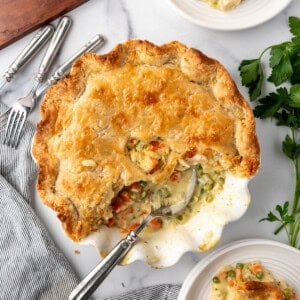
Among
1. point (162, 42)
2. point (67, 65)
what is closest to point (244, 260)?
point (162, 42)

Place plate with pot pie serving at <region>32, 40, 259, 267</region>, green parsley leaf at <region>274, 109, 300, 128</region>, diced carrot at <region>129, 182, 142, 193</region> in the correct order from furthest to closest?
green parsley leaf at <region>274, 109, 300, 128</region>
diced carrot at <region>129, 182, 142, 193</region>
plate with pot pie serving at <region>32, 40, 259, 267</region>

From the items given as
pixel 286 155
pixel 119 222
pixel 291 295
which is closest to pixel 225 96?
pixel 286 155

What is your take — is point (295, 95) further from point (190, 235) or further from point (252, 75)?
point (190, 235)

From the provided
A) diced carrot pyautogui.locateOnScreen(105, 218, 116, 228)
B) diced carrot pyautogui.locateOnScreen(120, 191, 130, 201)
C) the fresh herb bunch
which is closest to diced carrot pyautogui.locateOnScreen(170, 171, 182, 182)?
diced carrot pyautogui.locateOnScreen(120, 191, 130, 201)

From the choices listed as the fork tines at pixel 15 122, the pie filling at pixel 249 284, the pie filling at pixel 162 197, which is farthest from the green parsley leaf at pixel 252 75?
the fork tines at pixel 15 122

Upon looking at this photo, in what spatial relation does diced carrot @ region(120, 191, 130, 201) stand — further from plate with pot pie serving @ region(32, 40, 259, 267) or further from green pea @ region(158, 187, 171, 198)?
green pea @ region(158, 187, 171, 198)

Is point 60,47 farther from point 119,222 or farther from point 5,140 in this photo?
point 119,222
